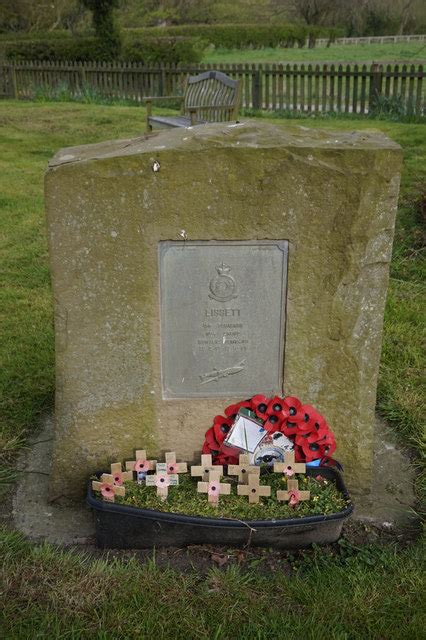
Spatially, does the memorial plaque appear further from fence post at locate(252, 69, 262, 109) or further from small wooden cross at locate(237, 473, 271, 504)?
fence post at locate(252, 69, 262, 109)

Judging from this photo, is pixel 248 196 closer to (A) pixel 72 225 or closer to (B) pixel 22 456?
(A) pixel 72 225

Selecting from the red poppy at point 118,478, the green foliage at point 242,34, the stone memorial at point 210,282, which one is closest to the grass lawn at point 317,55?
the green foliage at point 242,34

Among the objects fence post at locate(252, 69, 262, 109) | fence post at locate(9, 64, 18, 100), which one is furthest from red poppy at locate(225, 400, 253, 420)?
fence post at locate(9, 64, 18, 100)

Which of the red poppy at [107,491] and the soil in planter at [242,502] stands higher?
the red poppy at [107,491]

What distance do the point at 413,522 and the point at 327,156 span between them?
5.10 ft

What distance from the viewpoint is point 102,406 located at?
275cm

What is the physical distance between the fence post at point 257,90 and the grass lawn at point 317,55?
12.5 meters

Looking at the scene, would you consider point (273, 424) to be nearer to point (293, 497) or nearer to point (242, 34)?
point (293, 497)

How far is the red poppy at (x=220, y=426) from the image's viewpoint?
277 cm

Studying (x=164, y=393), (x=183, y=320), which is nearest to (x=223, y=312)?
(x=183, y=320)

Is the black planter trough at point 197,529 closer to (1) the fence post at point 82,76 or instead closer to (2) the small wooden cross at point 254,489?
(2) the small wooden cross at point 254,489

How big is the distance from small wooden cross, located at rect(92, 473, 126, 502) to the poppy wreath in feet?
1.35

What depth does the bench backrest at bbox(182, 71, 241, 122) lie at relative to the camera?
28.2 ft

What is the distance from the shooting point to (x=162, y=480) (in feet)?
8.82
